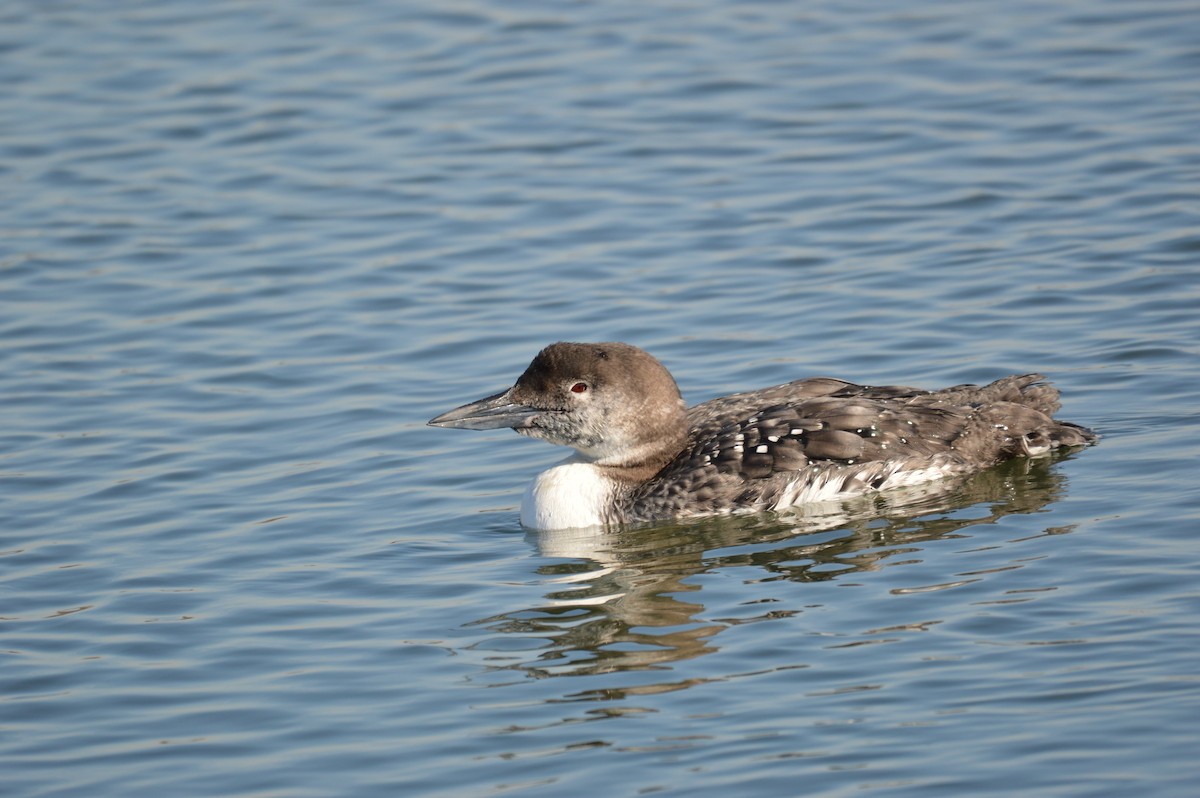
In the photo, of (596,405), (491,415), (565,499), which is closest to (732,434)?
(596,405)

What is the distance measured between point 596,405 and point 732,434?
606 millimetres

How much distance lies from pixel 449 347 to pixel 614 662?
4.14m

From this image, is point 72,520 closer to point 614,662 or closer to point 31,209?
point 614,662

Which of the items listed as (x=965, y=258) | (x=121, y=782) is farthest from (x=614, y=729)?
(x=965, y=258)

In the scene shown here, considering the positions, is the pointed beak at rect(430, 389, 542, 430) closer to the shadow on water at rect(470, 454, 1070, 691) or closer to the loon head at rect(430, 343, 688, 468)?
the loon head at rect(430, 343, 688, 468)

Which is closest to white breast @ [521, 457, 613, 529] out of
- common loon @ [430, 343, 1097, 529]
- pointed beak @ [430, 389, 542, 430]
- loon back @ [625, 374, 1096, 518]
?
common loon @ [430, 343, 1097, 529]

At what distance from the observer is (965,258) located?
1066 centimetres

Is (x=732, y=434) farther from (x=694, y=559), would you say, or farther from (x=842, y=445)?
(x=694, y=559)

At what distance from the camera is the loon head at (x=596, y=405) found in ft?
26.1

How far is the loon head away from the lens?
7.96m

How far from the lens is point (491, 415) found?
8.05 meters

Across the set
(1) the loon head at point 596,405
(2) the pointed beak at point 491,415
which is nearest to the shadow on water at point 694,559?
(1) the loon head at point 596,405

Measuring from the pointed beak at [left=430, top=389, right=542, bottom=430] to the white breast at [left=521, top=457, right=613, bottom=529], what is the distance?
0.90ft

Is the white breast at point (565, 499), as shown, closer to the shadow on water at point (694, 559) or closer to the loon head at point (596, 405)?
the shadow on water at point (694, 559)
